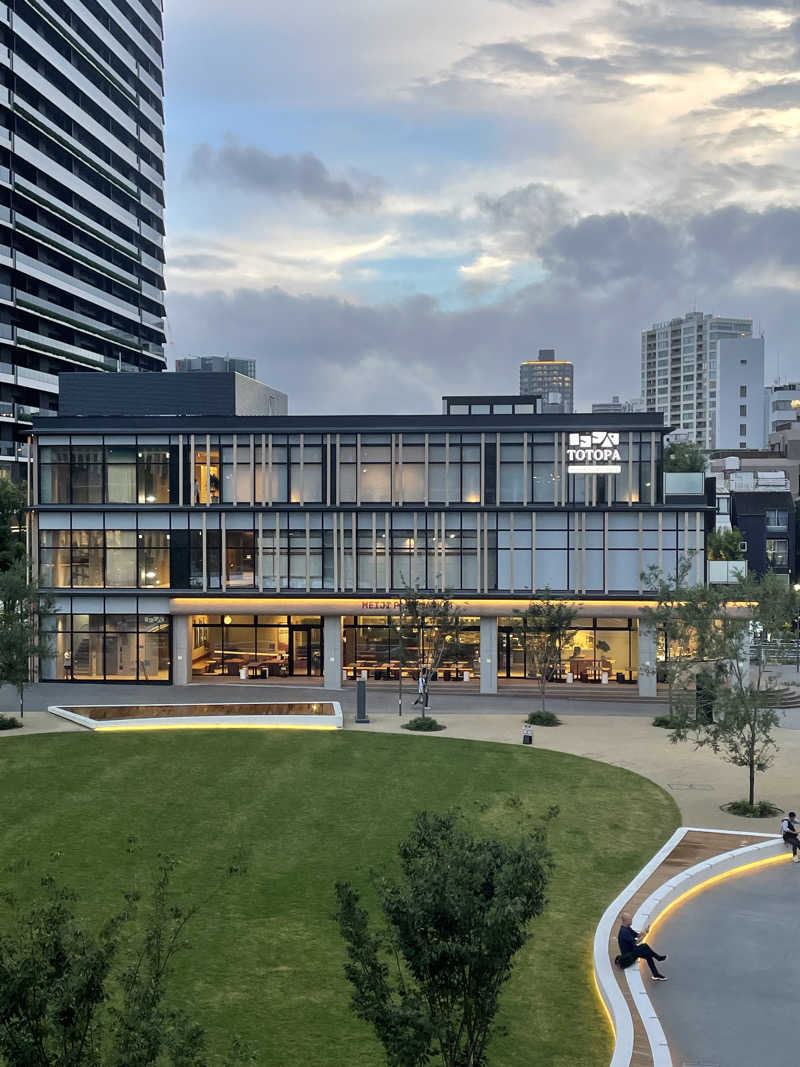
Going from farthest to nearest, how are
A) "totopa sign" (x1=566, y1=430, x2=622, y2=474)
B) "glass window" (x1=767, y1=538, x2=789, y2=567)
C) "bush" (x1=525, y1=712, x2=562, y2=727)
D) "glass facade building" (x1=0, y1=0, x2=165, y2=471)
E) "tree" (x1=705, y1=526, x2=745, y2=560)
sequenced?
"glass window" (x1=767, y1=538, x2=789, y2=567), "glass facade building" (x1=0, y1=0, x2=165, y2=471), "tree" (x1=705, y1=526, x2=745, y2=560), "totopa sign" (x1=566, y1=430, x2=622, y2=474), "bush" (x1=525, y1=712, x2=562, y2=727)

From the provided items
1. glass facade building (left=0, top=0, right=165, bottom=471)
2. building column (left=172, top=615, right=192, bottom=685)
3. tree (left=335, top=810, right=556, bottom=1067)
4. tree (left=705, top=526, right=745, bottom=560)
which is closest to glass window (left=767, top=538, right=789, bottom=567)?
tree (left=705, top=526, right=745, bottom=560)

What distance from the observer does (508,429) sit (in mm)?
57562

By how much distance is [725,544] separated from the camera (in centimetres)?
9069

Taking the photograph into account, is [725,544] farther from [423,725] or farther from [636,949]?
[636,949]

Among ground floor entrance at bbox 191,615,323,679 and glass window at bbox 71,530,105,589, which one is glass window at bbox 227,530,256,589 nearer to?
ground floor entrance at bbox 191,615,323,679

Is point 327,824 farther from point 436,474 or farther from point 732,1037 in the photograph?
point 436,474

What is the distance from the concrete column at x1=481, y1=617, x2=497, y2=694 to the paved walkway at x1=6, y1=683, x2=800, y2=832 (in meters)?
1.16

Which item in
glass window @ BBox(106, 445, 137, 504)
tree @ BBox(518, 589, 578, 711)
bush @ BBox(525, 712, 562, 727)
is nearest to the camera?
bush @ BBox(525, 712, 562, 727)

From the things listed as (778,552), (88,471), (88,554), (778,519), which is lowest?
(778,552)

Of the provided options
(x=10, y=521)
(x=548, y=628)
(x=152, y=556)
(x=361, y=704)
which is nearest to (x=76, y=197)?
(x=10, y=521)

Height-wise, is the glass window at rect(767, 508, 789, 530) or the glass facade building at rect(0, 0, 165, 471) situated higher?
the glass facade building at rect(0, 0, 165, 471)

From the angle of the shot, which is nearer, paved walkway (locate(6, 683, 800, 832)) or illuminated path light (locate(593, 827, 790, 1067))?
illuminated path light (locate(593, 827, 790, 1067))

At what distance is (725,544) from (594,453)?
38.9 m

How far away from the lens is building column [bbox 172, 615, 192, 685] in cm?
5909
